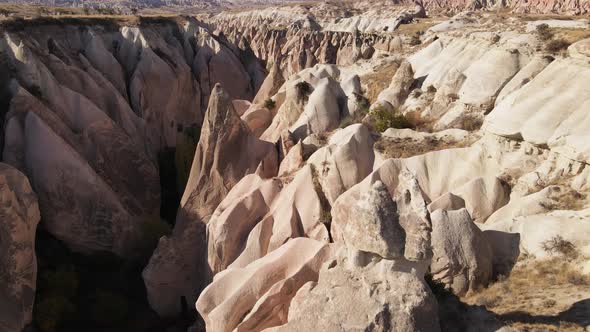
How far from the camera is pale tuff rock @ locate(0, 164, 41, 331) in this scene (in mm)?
11219

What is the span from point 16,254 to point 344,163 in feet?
28.9

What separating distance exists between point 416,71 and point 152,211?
12480 millimetres

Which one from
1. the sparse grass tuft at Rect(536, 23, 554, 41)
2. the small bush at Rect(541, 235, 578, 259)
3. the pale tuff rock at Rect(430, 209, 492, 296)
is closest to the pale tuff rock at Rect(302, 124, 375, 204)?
the pale tuff rock at Rect(430, 209, 492, 296)

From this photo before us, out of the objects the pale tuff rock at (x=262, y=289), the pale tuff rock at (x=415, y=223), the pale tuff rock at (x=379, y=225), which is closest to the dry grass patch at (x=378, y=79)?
the pale tuff rock at (x=262, y=289)

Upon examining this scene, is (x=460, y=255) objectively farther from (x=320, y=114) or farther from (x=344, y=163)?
(x=320, y=114)

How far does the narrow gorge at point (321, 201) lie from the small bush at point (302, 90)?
45 millimetres

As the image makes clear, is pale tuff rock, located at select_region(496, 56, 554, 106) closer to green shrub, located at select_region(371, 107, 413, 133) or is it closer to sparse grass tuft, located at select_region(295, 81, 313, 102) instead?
green shrub, located at select_region(371, 107, 413, 133)

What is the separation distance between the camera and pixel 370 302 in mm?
6270

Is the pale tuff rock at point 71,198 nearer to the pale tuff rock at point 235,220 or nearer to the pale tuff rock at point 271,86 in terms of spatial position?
the pale tuff rock at point 235,220

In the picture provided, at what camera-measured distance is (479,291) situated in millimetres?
8547

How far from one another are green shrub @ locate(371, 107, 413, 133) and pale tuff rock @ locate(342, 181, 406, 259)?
8991mm

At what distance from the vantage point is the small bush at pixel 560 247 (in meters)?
8.30

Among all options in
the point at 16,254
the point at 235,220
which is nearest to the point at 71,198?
the point at 16,254

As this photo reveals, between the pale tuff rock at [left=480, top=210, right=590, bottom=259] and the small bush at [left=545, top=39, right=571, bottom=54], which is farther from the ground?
the small bush at [left=545, top=39, right=571, bottom=54]
